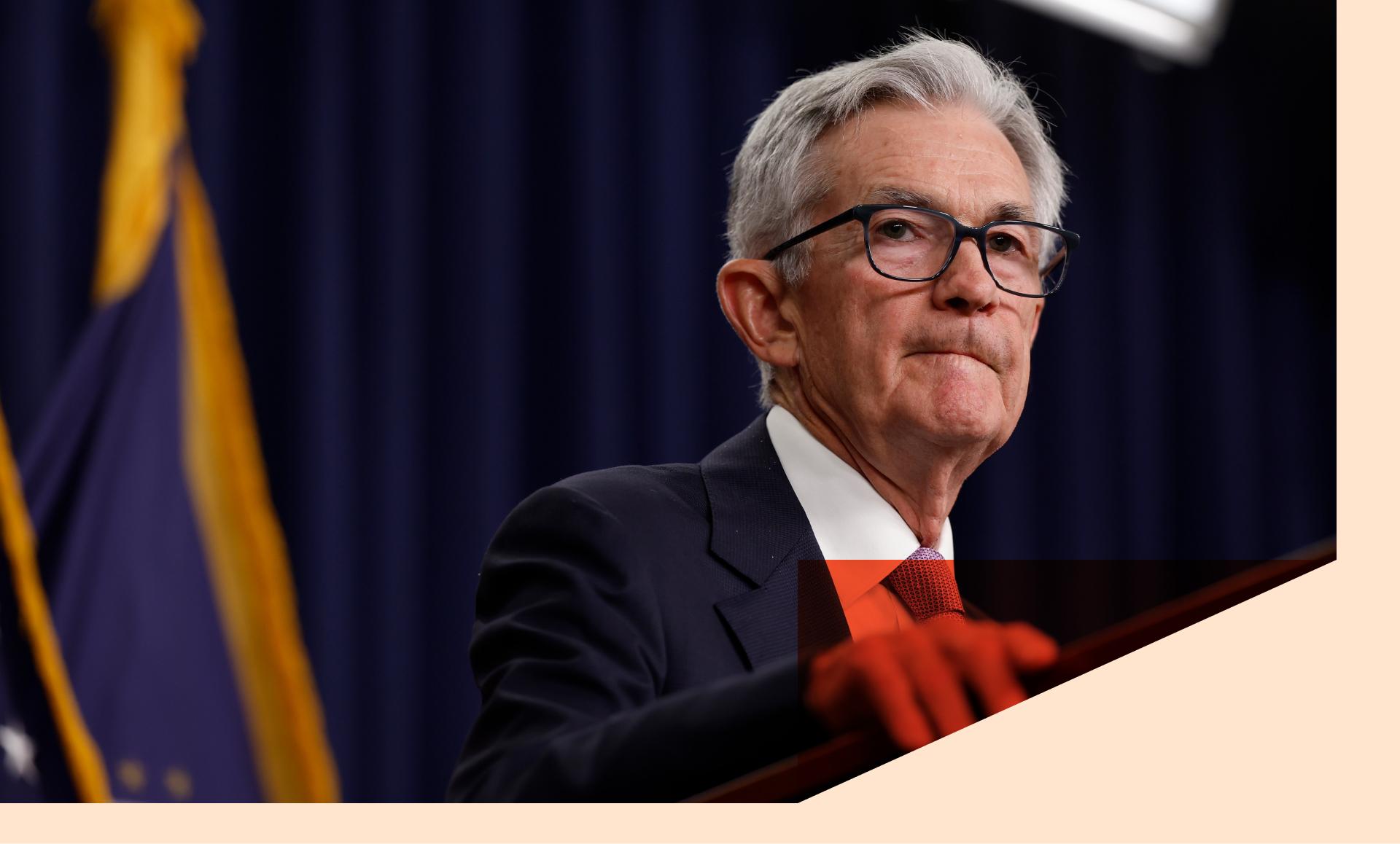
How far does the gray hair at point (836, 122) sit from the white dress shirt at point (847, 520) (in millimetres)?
104

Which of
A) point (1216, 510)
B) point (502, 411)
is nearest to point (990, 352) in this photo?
point (502, 411)

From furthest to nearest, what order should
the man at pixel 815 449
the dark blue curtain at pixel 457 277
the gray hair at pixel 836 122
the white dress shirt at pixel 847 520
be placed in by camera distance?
1. the dark blue curtain at pixel 457 277
2. the gray hair at pixel 836 122
3. the white dress shirt at pixel 847 520
4. the man at pixel 815 449

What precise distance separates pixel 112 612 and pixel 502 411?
528 millimetres

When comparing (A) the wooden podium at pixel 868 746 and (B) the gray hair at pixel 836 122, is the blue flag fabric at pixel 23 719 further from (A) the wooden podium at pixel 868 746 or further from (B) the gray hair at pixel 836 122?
(A) the wooden podium at pixel 868 746

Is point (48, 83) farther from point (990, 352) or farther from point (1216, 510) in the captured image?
point (1216, 510)

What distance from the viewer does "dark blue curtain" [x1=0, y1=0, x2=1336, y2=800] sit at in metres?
1.62

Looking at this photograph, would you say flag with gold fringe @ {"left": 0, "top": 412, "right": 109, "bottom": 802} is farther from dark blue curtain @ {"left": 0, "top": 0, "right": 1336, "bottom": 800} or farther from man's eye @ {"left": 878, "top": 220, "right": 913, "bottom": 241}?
man's eye @ {"left": 878, "top": 220, "right": 913, "bottom": 241}

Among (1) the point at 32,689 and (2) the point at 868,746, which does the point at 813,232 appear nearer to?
(2) the point at 868,746

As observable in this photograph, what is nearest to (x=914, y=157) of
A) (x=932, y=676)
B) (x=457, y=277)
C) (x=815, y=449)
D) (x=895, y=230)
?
(x=895, y=230)

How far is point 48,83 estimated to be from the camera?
1564 mm

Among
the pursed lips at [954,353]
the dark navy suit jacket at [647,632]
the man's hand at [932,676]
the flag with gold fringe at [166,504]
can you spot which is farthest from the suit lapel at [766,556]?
the flag with gold fringe at [166,504]

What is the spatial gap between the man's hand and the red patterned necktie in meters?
0.38

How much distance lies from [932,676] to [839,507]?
1.43 ft

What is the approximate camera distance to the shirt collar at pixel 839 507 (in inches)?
32.6
